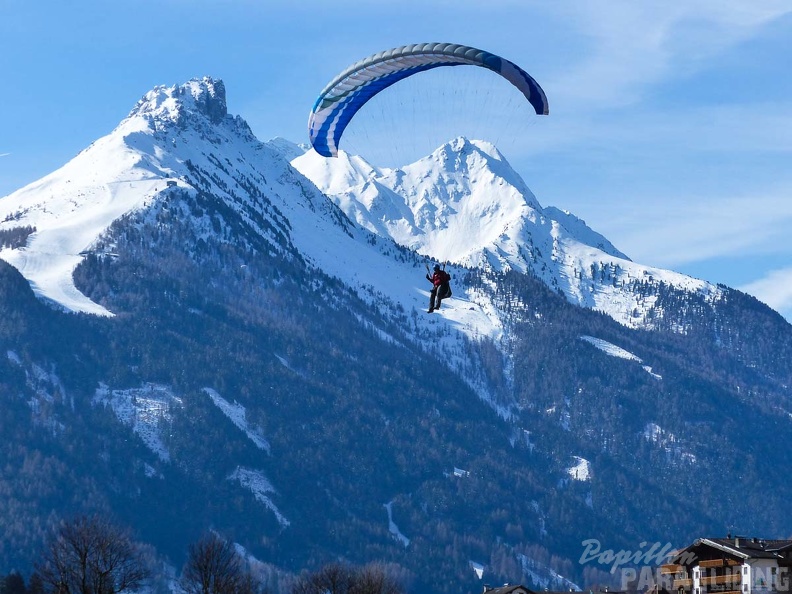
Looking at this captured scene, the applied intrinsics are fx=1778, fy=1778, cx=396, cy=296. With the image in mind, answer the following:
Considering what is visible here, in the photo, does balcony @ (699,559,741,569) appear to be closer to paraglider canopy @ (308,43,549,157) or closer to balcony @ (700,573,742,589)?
balcony @ (700,573,742,589)

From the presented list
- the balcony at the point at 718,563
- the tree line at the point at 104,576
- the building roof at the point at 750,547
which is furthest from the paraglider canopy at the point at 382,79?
the tree line at the point at 104,576

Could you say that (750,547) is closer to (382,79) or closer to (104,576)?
(382,79)

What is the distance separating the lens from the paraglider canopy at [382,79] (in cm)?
9638

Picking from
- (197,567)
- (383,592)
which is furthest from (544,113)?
(383,592)

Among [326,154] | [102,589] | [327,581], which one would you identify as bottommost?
[102,589]

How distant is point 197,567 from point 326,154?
41.9 m

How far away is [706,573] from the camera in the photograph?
327ft

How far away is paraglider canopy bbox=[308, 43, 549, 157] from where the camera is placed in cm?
9638

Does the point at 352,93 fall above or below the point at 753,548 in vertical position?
above

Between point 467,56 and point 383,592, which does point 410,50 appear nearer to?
point 467,56

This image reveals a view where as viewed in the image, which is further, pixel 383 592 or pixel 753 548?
pixel 383 592

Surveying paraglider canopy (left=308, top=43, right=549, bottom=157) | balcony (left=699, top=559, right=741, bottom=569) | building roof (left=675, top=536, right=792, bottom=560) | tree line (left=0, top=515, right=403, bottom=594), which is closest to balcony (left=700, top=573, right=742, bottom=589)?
balcony (left=699, top=559, right=741, bottom=569)

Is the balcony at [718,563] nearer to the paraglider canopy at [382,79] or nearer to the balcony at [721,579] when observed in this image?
the balcony at [721,579]

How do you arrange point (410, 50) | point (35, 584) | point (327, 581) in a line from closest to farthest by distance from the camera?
point (410, 50) → point (35, 584) → point (327, 581)
